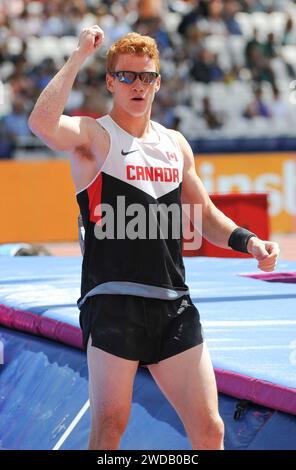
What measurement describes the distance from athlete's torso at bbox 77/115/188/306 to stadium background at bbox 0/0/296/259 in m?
9.37

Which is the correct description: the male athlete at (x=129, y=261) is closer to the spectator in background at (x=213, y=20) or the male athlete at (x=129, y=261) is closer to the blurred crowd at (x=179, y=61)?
the blurred crowd at (x=179, y=61)

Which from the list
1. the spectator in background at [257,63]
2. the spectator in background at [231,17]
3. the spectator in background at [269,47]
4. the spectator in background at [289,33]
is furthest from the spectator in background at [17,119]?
the spectator in background at [289,33]

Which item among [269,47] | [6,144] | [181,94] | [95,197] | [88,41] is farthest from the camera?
[269,47]

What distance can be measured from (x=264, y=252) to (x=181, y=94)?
13.0 m

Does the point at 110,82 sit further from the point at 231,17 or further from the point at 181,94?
the point at 231,17

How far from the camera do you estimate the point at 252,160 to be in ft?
51.5

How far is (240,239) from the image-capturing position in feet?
12.3

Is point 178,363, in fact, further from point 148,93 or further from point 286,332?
point 286,332

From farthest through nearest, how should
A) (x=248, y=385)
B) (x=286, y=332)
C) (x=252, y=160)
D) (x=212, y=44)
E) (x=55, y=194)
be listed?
1. (x=212, y=44)
2. (x=252, y=160)
3. (x=55, y=194)
4. (x=286, y=332)
5. (x=248, y=385)

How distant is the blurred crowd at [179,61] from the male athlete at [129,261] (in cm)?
1076

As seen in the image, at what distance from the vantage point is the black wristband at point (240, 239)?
3738 mm

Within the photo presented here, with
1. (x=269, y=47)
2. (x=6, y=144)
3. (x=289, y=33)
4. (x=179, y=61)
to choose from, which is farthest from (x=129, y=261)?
(x=289, y=33)
